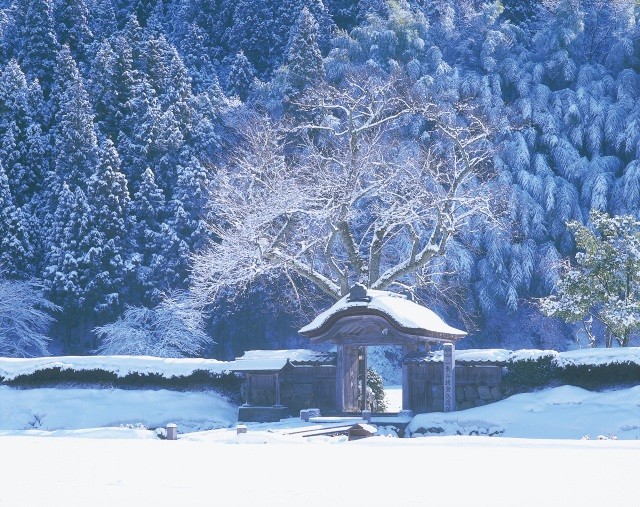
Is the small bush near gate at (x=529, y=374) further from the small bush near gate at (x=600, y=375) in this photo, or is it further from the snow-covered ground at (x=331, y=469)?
the snow-covered ground at (x=331, y=469)

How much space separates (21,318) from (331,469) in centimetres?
3813

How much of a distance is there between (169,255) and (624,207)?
2164cm

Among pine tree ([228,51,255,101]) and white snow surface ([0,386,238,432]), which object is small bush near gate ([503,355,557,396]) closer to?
white snow surface ([0,386,238,432])

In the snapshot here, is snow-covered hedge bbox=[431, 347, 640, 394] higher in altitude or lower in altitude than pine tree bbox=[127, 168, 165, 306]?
lower

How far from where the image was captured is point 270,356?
2911 centimetres

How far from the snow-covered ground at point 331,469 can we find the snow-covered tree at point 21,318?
2480cm

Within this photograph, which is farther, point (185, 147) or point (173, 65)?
point (173, 65)

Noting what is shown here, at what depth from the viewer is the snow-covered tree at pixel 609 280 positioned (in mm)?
30734

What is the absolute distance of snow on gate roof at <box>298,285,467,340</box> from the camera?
85.8 ft

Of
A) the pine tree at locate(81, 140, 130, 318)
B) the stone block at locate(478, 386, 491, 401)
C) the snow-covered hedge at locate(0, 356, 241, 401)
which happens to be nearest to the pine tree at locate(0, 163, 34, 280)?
the pine tree at locate(81, 140, 130, 318)

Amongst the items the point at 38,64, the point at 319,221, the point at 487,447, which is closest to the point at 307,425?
the point at 487,447

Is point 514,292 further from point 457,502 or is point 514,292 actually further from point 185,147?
point 457,502

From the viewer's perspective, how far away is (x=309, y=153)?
42.6 m

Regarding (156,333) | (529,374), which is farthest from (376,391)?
(156,333)
